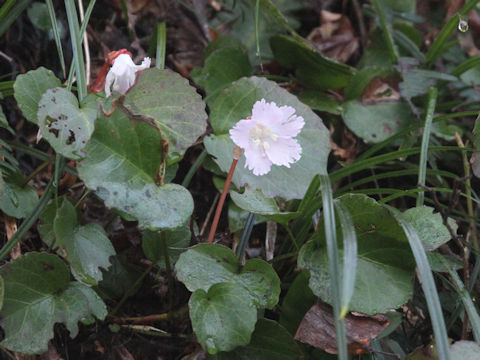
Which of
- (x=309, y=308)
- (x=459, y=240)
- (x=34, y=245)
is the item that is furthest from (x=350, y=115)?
(x=34, y=245)

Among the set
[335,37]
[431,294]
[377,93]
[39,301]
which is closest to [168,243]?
[39,301]

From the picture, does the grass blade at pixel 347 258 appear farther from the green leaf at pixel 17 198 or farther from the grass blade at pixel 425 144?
the green leaf at pixel 17 198

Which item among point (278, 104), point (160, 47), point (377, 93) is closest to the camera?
point (278, 104)

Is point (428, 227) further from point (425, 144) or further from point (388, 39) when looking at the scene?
point (388, 39)

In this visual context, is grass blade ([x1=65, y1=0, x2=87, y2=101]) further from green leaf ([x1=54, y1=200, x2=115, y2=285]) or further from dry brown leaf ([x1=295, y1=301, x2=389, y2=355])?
dry brown leaf ([x1=295, y1=301, x2=389, y2=355])

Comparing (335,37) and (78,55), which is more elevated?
(78,55)

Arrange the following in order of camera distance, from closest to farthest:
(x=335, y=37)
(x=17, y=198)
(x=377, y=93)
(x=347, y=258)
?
(x=347, y=258), (x=17, y=198), (x=377, y=93), (x=335, y=37)

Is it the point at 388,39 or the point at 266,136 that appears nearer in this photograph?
the point at 266,136
